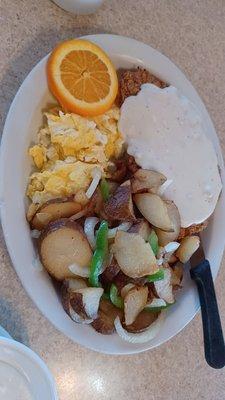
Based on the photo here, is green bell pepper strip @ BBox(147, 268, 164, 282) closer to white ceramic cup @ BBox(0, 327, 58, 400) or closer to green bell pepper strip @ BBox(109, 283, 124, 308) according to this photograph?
green bell pepper strip @ BBox(109, 283, 124, 308)

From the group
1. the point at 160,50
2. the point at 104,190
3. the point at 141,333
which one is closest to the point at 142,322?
the point at 141,333

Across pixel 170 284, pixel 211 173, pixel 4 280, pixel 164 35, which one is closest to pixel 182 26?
pixel 164 35

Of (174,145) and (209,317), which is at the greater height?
(174,145)

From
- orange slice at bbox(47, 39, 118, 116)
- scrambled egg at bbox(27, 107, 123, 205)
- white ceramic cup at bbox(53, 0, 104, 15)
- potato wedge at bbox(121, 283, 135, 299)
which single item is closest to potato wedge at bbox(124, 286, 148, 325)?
potato wedge at bbox(121, 283, 135, 299)

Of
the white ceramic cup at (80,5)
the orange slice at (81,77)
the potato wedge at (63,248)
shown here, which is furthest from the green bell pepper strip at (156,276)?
the white ceramic cup at (80,5)

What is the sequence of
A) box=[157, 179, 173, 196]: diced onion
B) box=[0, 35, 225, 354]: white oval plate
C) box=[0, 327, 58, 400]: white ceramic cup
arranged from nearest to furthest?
box=[0, 327, 58, 400]: white ceramic cup → box=[0, 35, 225, 354]: white oval plate → box=[157, 179, 173, 196]: diced onion

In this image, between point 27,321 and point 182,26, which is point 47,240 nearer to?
point 27,321

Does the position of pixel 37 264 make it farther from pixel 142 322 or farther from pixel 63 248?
pixel 142 322
